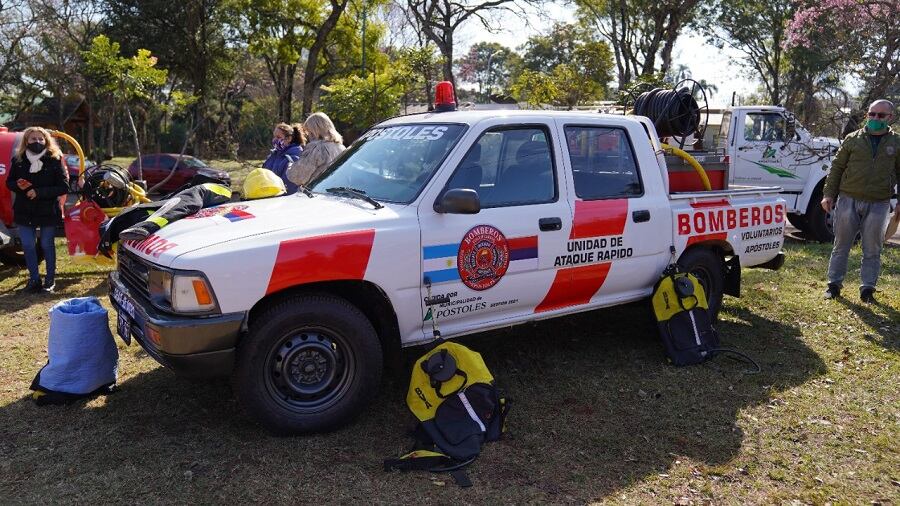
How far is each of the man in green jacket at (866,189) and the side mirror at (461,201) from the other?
14.8 feet

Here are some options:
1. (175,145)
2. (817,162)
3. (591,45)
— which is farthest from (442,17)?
(175,145)

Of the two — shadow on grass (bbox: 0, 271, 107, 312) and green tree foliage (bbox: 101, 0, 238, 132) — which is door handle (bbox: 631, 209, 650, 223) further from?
green tree foliage (bbox: 101, 0, 238, 132)

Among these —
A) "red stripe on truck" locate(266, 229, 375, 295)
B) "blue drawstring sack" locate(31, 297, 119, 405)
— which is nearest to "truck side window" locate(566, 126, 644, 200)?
"red stripe on truck" locate(266, 229, 375, 295)

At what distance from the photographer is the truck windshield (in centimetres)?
420

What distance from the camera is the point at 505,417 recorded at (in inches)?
159

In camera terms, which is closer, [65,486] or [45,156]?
[65,486]

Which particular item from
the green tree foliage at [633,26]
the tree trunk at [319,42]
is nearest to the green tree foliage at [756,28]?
the green tree foliage at [633,26]

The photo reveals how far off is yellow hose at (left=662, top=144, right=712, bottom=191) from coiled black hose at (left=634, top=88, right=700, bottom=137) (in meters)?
0.40

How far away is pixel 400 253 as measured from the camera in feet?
12.7

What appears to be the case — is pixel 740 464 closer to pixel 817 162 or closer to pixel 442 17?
pixel 817 162

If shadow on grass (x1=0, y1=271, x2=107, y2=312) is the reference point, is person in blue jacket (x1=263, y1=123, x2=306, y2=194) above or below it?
above

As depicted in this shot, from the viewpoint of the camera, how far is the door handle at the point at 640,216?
4.85 m

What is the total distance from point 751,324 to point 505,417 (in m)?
3.19

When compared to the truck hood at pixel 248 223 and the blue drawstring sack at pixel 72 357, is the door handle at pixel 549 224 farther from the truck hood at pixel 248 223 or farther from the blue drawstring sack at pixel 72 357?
the blue drawstring sack at pixel 72 357
